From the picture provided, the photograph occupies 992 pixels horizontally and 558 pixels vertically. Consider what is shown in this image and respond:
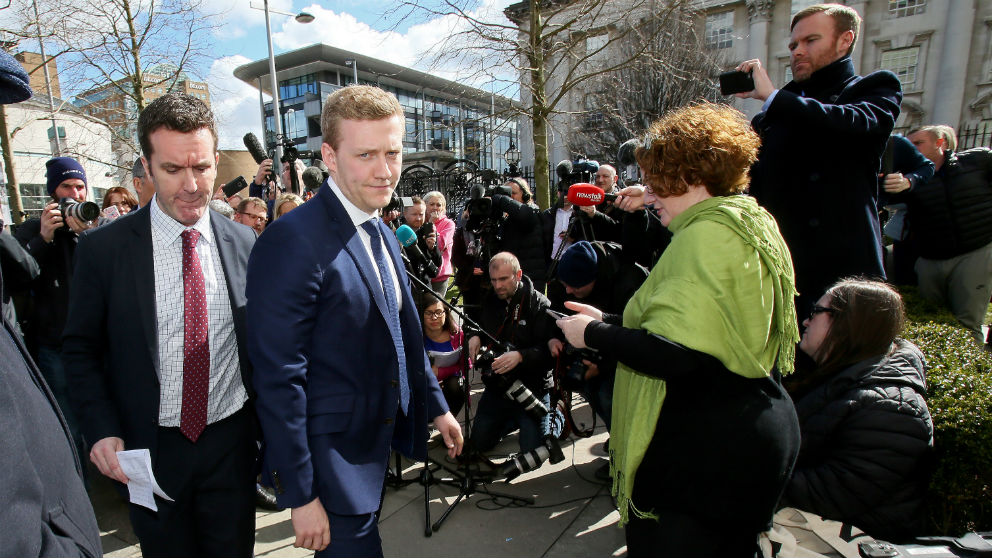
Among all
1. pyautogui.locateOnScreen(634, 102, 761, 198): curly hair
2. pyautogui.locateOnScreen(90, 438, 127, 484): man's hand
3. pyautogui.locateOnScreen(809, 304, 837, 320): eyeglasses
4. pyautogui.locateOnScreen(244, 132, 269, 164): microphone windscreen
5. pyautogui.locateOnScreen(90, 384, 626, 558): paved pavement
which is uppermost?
pyautogui.locateOnScreen(244, 132, 269, 164): microphone windscreen

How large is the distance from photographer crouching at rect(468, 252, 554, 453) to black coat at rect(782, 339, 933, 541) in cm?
189

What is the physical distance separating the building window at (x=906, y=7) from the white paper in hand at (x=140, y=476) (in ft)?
119

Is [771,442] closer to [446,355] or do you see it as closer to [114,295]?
[114,295]

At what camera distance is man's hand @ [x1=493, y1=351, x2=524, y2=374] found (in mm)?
3539

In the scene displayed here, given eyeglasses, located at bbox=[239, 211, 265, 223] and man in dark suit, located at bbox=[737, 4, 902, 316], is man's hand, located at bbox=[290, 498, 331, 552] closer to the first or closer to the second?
man in dark suit, located at bbox=[737, 4, 902, 316]

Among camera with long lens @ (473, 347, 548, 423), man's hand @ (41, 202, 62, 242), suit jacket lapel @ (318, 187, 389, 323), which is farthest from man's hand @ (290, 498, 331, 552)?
man's hand @ (41, 202, 62, 242)

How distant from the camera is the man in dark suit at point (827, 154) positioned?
2342 millimetres

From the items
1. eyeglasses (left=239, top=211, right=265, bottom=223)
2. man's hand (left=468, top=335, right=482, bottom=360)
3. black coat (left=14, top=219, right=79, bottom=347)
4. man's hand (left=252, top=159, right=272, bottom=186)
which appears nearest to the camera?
black coat (left=14, top=219, right=79, bottom=347)

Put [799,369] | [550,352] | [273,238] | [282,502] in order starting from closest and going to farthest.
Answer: [282,502] < [273,238] < [799,369] < [550,352]

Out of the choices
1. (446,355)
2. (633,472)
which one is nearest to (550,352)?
(446,355)

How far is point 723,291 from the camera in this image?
149 cm


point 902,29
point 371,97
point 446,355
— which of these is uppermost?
point 902,29

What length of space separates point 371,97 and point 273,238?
555mm

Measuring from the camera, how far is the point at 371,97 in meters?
1.66
